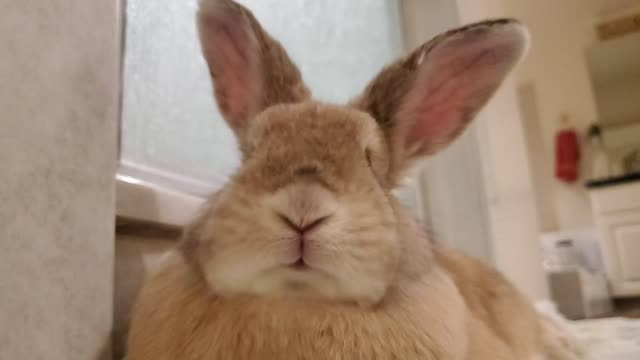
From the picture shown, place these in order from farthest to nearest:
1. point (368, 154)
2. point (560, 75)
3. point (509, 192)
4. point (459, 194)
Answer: point (560, 75) → point (509, 192) → point (459, 194) → point (368, 154)

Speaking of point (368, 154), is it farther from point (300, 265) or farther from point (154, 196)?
point (154, 196)

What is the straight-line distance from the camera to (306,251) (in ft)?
1.54

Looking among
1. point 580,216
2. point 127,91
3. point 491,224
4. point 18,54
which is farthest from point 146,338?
point 580,216

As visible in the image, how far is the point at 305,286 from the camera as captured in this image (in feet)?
1.64

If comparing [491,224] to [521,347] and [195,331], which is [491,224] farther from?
[195,331]

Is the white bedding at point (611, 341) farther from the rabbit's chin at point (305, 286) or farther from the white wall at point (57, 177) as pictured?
the white wall at point (57, 177)

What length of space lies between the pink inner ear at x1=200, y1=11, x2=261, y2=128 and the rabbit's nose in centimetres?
26

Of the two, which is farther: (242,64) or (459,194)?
(459,194)

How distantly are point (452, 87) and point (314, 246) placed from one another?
32 cm

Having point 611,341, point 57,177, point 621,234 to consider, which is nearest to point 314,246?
point 57,177

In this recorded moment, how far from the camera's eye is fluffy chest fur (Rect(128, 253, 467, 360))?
0.51 metres

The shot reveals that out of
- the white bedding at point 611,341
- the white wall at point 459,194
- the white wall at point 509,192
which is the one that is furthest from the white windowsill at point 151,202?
the white wall at point 509,192

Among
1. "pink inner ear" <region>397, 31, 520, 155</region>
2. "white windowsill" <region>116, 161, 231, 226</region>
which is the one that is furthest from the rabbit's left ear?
"white windowsill" <region>116, 161, 231, 226</region>

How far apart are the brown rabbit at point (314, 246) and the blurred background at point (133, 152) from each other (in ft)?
0.27
